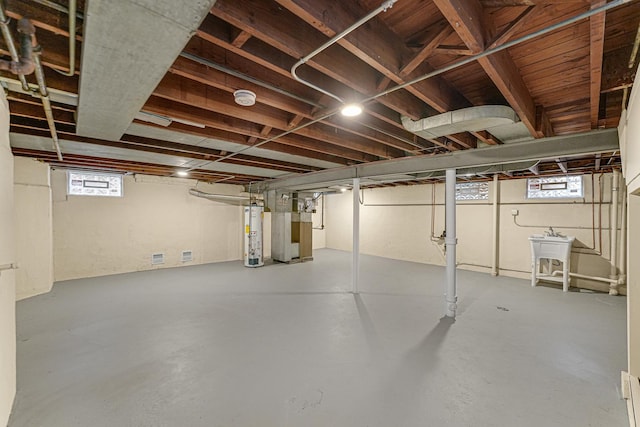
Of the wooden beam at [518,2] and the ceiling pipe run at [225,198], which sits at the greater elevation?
the wooden beam at [518,2]

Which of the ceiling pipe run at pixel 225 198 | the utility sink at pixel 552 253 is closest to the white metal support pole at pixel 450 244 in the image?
the utility sink at pixel 552 253

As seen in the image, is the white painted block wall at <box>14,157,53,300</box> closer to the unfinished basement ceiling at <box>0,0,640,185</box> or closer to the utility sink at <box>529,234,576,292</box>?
the unfinished basement ceiling at <box>0,0,640,185</box>

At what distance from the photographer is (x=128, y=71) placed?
1374 millimetres

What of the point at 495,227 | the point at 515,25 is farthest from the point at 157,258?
the point at 495,227

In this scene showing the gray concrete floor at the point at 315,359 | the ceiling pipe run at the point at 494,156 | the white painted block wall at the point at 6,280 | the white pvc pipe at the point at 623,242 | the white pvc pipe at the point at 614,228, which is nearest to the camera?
A: the white painted block wall at the point at 6,280

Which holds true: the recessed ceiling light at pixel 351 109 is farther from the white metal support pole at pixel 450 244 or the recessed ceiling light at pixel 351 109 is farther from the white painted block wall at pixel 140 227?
the white painted block wall at pixel 140 227

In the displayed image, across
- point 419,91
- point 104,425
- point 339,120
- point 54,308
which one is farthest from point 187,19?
point 54,308

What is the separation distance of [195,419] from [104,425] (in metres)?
0.54

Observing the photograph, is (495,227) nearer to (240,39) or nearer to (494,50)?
(494,50)

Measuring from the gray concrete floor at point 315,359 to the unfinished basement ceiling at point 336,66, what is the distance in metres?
2.02

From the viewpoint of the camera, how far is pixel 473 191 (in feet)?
20.6

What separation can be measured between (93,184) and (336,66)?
5.90 m

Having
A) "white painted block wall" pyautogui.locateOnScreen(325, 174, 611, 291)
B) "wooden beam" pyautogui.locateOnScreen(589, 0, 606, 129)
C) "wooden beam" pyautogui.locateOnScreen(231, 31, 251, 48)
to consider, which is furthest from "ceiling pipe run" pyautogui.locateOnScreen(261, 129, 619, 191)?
"white painted block wall" pyautogui.locateOnScreen(325, 174, 611, 291)

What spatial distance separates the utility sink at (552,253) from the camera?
15.0 ft
